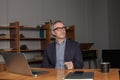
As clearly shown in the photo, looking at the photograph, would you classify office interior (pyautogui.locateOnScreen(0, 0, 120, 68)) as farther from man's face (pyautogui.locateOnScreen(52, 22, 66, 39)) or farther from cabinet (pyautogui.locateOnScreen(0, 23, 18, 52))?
man's face (pyautogui.locateOnScreen(52, 22, 66, 39))

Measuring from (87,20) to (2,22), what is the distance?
10.6 ft

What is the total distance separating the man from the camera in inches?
126

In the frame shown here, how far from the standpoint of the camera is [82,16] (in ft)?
24.1

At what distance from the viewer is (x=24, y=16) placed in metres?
5.59

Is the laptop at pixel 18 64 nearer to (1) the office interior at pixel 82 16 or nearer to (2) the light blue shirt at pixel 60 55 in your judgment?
(2) the light blue shirt at pixel 60 55

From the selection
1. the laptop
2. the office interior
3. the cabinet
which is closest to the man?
the laptop

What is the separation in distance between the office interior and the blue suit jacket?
2.30 m

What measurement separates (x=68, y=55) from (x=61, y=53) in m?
0.12

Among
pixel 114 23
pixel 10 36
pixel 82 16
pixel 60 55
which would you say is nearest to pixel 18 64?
pixel 60 55

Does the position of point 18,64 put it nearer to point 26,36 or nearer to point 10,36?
point 10,36

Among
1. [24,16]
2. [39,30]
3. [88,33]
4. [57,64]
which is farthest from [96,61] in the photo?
[57,64]

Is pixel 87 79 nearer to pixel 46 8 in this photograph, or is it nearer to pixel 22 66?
pixel 22 66

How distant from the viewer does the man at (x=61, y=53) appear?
3.21m

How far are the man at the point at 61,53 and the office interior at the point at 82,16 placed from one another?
7.57 feet
